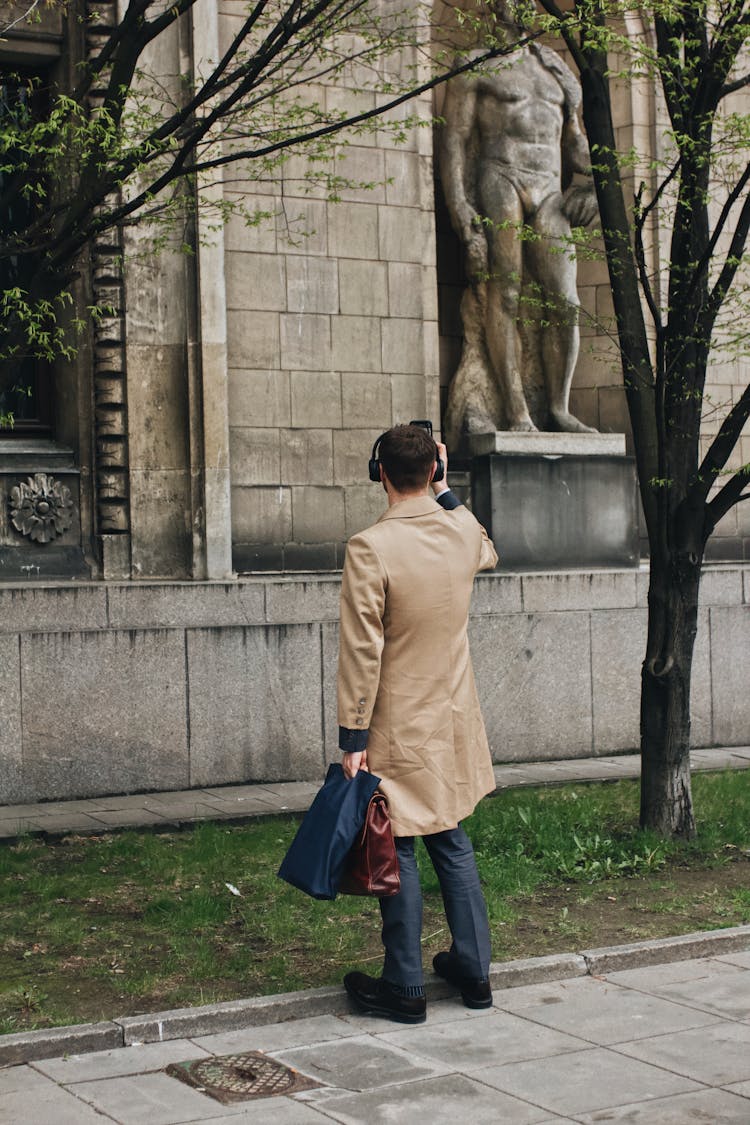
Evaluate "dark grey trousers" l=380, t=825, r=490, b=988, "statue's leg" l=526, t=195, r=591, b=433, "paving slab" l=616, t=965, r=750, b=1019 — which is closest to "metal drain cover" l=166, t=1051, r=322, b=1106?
"dark grey trousers" l=380, t=825, r=490, b=988

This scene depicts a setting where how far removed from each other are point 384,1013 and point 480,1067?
67 centimetres

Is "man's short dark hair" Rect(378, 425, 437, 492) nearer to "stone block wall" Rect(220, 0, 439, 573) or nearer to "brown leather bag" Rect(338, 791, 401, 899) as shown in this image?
"brown leather bag" Rect(338, 791, 401, 899)

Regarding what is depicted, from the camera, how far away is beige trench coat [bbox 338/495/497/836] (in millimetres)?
5758

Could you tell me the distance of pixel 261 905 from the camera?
764 centimetres

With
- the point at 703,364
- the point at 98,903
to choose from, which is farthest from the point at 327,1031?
the point at 703,364

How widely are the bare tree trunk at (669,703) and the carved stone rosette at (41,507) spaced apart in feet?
16.0

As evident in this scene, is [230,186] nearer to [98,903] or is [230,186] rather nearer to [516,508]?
[516,508]

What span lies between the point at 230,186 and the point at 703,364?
4907 millimetres

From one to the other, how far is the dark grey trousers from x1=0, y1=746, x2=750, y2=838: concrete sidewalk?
14.0 ft

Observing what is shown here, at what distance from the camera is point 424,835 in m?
5.84

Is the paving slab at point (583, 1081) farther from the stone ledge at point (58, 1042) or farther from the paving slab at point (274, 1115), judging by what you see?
the stone ledge at point (58, 1042)

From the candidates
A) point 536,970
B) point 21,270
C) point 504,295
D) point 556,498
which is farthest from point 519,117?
point 536,970

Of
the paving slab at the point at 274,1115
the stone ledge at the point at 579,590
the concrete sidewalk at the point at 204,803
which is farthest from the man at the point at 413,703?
the stone ledge at the point at 579,590

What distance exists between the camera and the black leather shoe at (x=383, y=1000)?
5770 mm
